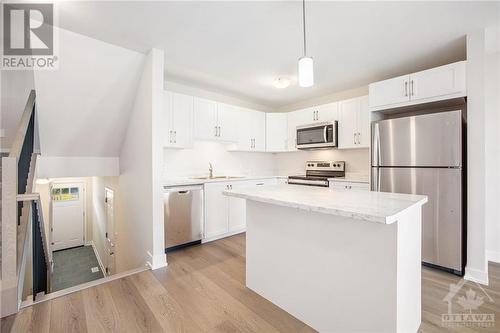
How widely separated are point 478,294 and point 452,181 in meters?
1.09

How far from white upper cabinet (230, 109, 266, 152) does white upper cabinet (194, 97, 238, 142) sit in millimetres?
142

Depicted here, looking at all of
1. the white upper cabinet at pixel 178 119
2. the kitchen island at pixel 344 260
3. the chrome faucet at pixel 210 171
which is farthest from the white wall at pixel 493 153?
the white upper cabinet at pixel 178 119

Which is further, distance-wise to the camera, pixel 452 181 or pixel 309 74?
pixel 452 181

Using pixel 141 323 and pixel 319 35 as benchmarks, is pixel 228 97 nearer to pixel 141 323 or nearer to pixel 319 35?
pixel 319 35

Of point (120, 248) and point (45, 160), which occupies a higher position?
point (45, 160)

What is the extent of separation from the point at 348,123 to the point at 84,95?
3.81m

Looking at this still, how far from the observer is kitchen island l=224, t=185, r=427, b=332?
1284mm

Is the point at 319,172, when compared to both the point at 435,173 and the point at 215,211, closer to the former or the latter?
the point at 435,173

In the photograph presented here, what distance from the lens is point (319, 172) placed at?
4.43 metres

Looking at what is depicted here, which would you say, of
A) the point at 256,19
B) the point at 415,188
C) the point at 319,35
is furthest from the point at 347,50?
the point at 415,188

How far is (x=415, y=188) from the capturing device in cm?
270

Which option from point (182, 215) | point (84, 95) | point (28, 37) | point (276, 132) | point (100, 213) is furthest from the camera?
point (100, 213)

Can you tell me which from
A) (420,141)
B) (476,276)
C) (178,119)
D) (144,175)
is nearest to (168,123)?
(178,119)

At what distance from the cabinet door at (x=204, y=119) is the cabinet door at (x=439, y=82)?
281 cm
